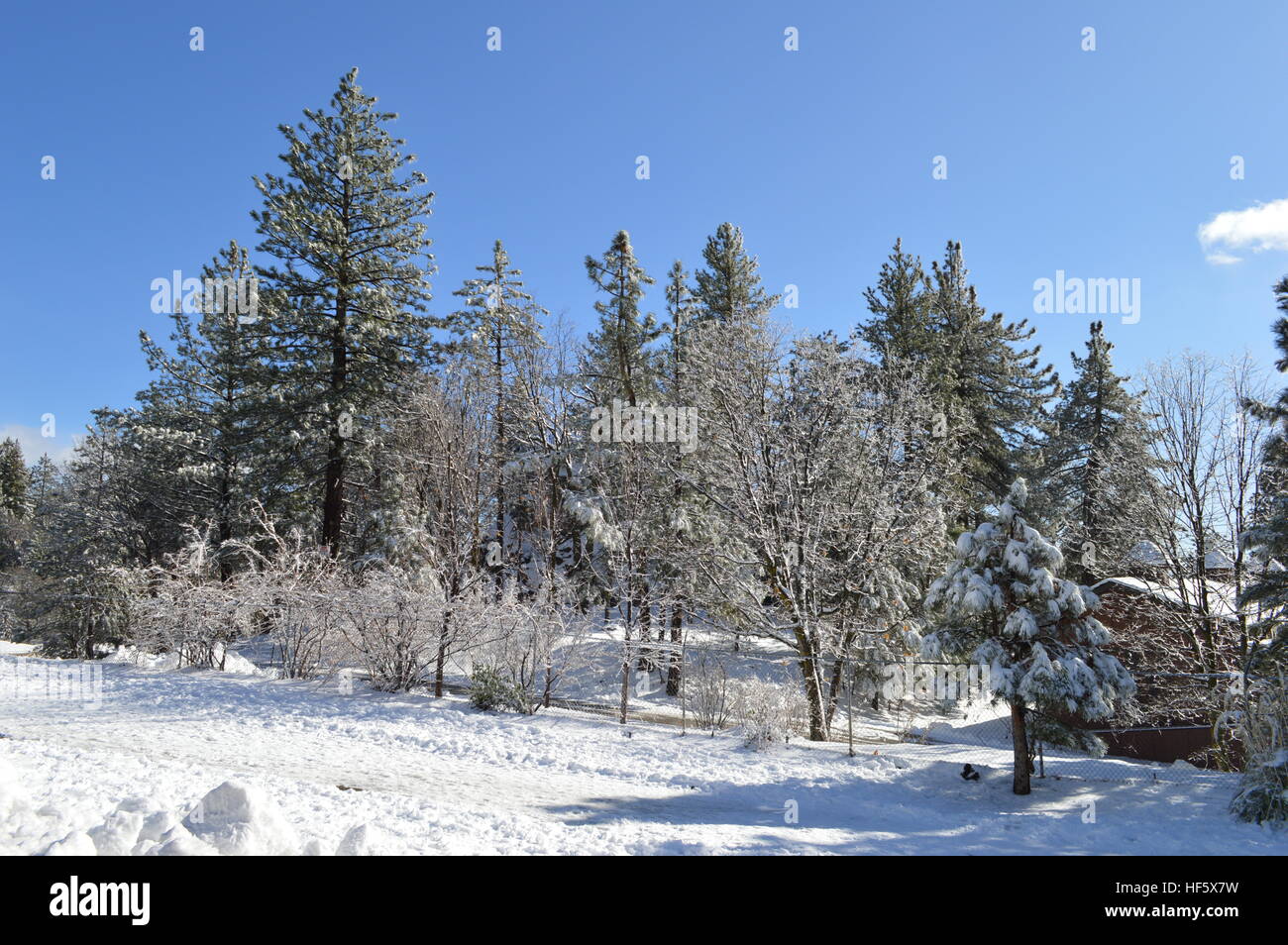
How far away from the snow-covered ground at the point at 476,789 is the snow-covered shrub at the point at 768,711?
393mm

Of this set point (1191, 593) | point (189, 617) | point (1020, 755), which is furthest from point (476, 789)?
point (1191, 593)

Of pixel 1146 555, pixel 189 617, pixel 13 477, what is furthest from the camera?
pixel 13 477

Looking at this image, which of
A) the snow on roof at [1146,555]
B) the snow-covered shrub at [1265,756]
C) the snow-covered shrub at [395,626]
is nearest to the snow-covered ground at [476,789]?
the snow-covered shrub at [1265,756]

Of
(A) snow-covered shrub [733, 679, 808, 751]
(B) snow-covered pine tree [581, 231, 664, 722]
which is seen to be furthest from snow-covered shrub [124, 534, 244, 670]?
(A) snow-covered shrub [733, 679, 808, 751]

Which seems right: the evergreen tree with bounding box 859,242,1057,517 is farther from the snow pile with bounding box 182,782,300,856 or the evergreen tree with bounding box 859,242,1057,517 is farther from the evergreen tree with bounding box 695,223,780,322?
the snow pile with bounding box 182,782,300,856

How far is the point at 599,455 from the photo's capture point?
72.6 feet

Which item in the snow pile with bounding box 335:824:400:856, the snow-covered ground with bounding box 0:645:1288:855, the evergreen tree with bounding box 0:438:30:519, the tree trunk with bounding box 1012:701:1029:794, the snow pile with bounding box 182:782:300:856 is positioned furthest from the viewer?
the evergreen tree with bounding box 0:438:30:519

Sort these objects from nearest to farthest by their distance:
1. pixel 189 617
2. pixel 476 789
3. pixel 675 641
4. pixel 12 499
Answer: pixel 476 789, pixel 189 617, pixel 675 641, pixel 12 499

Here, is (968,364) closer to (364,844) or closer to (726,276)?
(726,276)

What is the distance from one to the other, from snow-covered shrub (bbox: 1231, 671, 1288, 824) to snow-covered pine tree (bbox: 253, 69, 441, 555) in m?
22.6

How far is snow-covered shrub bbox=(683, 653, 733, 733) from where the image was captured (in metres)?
14.3

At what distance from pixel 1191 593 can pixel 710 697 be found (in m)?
11.7

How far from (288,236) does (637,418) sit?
14.5 meters
